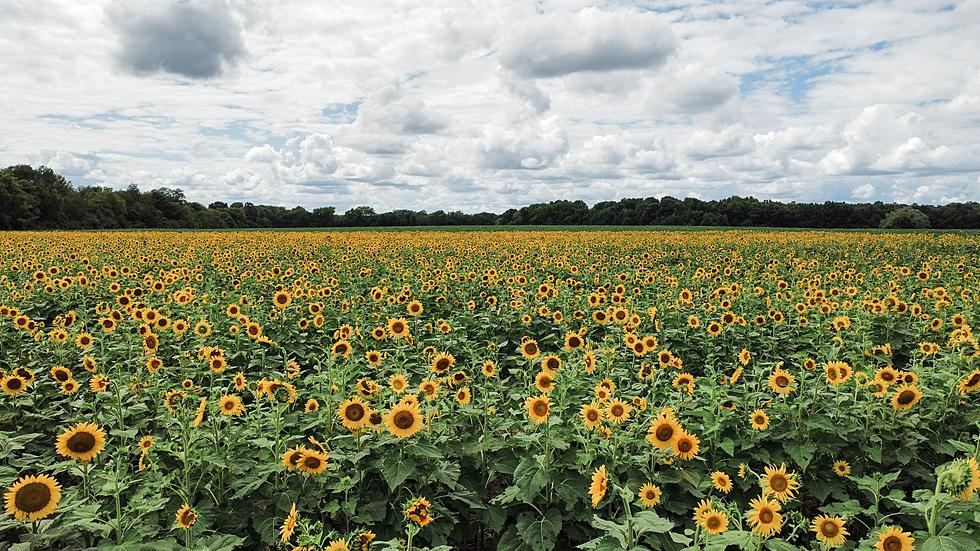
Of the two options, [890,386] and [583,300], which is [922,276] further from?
[890,386]

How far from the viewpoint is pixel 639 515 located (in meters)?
2.81

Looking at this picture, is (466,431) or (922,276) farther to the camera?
(922,276)

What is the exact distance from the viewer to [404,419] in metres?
3.75

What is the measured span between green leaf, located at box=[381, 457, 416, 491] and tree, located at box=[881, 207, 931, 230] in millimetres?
87765

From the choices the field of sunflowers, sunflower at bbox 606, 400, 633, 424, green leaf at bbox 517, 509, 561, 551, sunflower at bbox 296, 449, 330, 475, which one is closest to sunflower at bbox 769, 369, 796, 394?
the field of sunflowers

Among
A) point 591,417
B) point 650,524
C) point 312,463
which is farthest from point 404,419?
point 650,524

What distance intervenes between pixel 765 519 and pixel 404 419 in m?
2.10

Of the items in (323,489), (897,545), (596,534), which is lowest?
(596,534)

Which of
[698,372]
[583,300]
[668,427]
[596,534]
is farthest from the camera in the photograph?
[583,300]

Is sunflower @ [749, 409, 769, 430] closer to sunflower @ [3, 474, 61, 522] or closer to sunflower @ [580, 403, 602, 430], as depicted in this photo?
sunflower @ [580, 403, 602, 430]

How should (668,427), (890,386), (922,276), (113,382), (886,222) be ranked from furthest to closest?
(886,222)
(922,276)
(113,382)
(890,386)
(668,427)

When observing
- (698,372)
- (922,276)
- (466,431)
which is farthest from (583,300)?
(922,276)

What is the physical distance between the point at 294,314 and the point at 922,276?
461 inches

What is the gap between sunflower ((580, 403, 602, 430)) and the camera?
379cm
